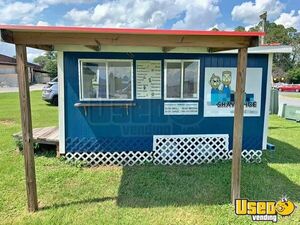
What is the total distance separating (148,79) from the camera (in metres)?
5.80

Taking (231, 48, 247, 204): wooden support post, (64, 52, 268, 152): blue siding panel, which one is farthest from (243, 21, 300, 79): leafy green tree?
(231, 48, 247, 204): wooden support post

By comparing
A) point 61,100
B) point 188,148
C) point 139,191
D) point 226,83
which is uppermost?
point 226,83

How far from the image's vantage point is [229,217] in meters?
3.76

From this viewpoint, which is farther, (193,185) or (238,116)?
(193,185)

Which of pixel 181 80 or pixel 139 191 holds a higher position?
pixel 181 80

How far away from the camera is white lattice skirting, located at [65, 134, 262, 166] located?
19.4ft

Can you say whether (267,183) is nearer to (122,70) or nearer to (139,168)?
(139,168)

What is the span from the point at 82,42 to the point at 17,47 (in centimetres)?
84

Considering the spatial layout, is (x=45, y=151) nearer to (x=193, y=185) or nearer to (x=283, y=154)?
(x=193, y=185)

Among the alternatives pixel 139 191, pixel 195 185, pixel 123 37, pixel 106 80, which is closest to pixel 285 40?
pixel 106 80

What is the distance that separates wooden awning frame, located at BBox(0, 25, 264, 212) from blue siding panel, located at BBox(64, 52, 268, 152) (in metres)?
2.04

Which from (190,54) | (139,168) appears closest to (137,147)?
(139,168)

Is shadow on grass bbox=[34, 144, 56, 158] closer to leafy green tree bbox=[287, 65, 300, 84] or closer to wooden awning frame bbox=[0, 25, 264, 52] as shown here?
wooden awning frame bbox=[0, 25, 264, 52]

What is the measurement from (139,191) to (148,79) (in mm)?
2429
